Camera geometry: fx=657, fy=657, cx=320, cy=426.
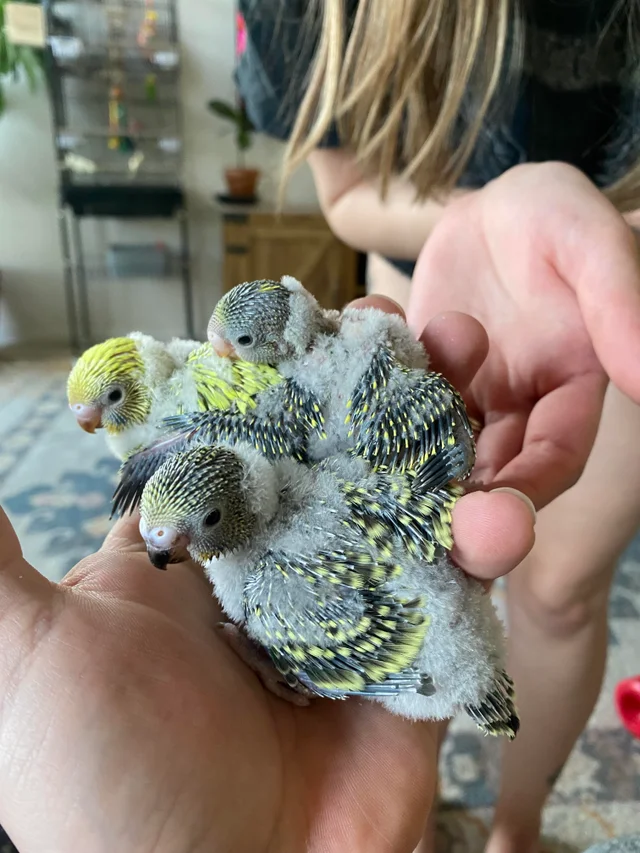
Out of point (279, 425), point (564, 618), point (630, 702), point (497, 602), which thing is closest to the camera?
point (279, 425)

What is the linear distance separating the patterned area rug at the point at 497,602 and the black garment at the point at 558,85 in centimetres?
92

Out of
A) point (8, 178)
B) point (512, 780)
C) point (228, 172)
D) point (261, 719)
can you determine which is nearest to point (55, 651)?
point (261, 719)

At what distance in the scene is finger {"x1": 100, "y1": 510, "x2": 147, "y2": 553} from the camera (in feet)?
1.90

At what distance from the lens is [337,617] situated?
0.43 metres

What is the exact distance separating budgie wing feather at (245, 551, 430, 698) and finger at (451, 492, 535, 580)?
50 millimetres

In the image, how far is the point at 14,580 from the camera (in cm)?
39

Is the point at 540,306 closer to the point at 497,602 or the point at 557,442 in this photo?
the point at 557,442

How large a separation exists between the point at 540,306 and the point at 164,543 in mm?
479

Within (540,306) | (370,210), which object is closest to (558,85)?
(370,210)

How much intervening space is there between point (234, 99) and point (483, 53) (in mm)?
2494

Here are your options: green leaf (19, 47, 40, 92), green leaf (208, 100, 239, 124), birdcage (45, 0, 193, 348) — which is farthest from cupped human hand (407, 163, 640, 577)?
green leaf (19, 47, 40, 92)

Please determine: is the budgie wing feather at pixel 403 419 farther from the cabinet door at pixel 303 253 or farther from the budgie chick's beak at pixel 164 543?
the cabinet door at pixel 303 253

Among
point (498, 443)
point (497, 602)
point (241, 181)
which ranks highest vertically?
point (498, 443)

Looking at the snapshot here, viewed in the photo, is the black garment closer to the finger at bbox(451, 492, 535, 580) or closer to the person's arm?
the person's arm
